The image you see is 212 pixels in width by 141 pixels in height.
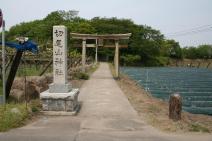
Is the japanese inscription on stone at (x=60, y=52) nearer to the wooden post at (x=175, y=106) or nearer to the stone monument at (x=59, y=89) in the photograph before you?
the stone monument at (x=59, y=89)

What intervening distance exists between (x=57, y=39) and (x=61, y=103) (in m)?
2.27

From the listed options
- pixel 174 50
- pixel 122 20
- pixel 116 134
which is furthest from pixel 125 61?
pixel 116 134

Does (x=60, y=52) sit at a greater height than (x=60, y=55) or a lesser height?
greater

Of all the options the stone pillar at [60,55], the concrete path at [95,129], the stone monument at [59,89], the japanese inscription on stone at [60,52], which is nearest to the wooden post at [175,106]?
the concrete path at [95,129]

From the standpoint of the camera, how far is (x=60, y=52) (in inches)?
502

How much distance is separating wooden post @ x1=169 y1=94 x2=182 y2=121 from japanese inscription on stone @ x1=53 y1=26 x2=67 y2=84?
12.2 feet

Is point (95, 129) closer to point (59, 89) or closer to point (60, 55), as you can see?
point (59, 89)

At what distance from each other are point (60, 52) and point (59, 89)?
4.19 ft

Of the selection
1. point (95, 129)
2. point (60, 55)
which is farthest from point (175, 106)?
point (60, 55)

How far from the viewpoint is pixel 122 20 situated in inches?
3278

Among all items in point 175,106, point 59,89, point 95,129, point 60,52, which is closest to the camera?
point 95,129

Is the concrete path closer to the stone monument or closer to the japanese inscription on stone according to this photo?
the stone monument

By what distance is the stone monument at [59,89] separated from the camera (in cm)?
1184

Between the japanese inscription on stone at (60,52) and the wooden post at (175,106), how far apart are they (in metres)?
3.71
